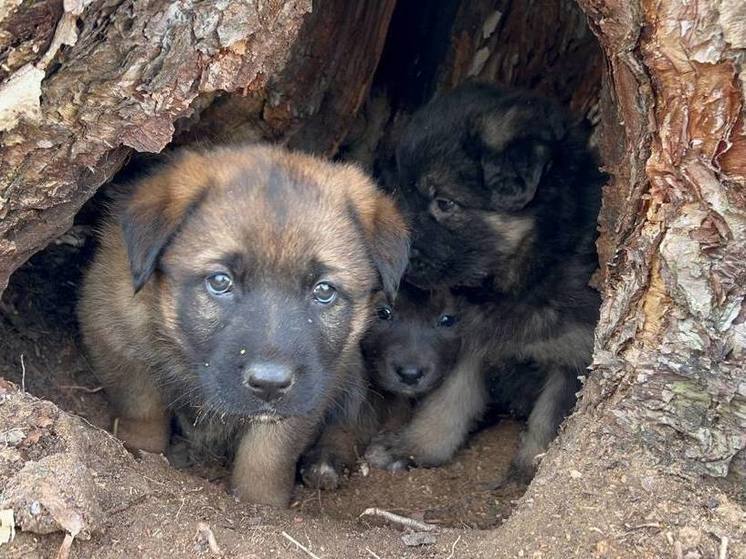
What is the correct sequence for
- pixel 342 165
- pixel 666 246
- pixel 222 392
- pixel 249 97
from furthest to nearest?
pixel 249 97 < pixel 342 165 < pixel 222 392 < pixel 666 246

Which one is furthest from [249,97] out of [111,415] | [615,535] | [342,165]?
[615,535]

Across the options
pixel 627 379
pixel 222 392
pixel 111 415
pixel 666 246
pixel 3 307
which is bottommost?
pixel 111 415

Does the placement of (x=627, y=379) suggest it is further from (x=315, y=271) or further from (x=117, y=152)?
(x=117, y=152)

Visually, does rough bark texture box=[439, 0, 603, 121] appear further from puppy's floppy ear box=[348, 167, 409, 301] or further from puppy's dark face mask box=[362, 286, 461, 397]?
puppy's floppy ear box=[348, 167, 409, 301]

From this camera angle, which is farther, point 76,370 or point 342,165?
point 76,370

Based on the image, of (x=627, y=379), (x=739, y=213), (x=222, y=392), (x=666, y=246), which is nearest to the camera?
(x=739, y=213)

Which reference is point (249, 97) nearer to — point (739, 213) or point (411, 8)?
point (411, 8)

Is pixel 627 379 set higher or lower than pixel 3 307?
higher

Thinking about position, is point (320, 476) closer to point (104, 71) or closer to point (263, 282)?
point (263, 282)
